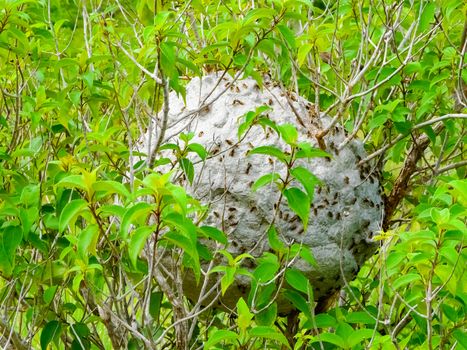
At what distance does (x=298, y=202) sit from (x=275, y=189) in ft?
1.45

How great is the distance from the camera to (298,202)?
100 inches

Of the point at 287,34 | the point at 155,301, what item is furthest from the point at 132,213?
the point at 155,301

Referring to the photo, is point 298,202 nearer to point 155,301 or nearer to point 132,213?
point 132,213

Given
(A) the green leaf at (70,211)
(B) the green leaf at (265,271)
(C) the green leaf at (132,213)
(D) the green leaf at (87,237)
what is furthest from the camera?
(B) the green leaf at (265,271)

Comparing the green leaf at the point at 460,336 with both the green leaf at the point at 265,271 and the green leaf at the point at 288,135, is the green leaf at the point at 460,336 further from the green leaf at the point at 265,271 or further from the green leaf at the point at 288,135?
the green leaf at the point at 288,135

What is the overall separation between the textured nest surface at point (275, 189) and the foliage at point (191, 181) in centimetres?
8

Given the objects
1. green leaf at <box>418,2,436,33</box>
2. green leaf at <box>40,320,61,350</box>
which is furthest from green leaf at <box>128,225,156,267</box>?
green leaf at <box>418,2,436,33</box>

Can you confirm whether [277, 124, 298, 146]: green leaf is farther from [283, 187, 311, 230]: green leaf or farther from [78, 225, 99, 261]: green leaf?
[78, 225, 99, 261]: green leaf

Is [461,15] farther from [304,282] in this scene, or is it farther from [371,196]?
[304,282]

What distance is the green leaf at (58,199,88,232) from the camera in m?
2.08

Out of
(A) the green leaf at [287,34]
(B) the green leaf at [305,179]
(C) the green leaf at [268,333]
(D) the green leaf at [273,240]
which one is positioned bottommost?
(C) the green leaf at [268,333]

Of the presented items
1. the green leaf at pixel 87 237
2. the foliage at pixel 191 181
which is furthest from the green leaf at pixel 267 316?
the green leaf at pixel 87 237

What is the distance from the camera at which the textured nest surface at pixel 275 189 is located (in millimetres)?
2998

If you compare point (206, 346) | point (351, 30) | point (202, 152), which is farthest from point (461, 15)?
point (206, 346)
